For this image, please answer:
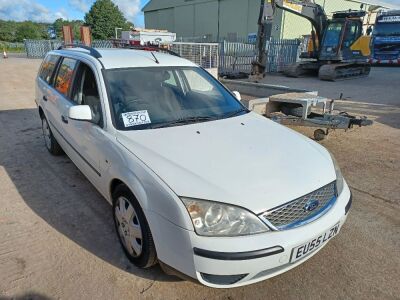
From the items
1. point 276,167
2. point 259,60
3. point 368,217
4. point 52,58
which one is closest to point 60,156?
point 52,58

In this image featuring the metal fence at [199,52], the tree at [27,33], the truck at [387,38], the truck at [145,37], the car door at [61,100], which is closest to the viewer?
the car door at [61,100]

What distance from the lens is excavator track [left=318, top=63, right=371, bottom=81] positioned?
51.0ft

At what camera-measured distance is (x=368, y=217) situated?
3383mm

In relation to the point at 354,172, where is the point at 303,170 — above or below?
above

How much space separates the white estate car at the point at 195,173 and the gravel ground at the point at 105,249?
261mm

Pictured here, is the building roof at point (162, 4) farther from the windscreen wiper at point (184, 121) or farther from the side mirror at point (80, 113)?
the side mirror at point (80, 113)

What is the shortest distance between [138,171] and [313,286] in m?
1.61

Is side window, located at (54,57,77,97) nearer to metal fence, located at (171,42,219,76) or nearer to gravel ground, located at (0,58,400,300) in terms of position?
gravel ground, located at (0,58,400,300)

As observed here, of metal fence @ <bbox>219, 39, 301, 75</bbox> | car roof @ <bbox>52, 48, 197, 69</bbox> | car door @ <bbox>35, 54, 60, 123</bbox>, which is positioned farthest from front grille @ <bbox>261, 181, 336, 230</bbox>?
metal fence @ <bbox>219, 39, 301, 75</bbox>

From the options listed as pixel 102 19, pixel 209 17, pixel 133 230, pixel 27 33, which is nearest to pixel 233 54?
pixel 133 230

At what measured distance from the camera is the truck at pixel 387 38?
21.9 m

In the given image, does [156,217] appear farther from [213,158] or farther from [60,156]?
[60,156]

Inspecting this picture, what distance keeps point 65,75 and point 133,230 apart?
249 cm

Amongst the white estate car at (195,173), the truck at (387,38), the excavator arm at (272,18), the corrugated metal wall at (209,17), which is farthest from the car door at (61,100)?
the corrugated metal wall at (209,17)
